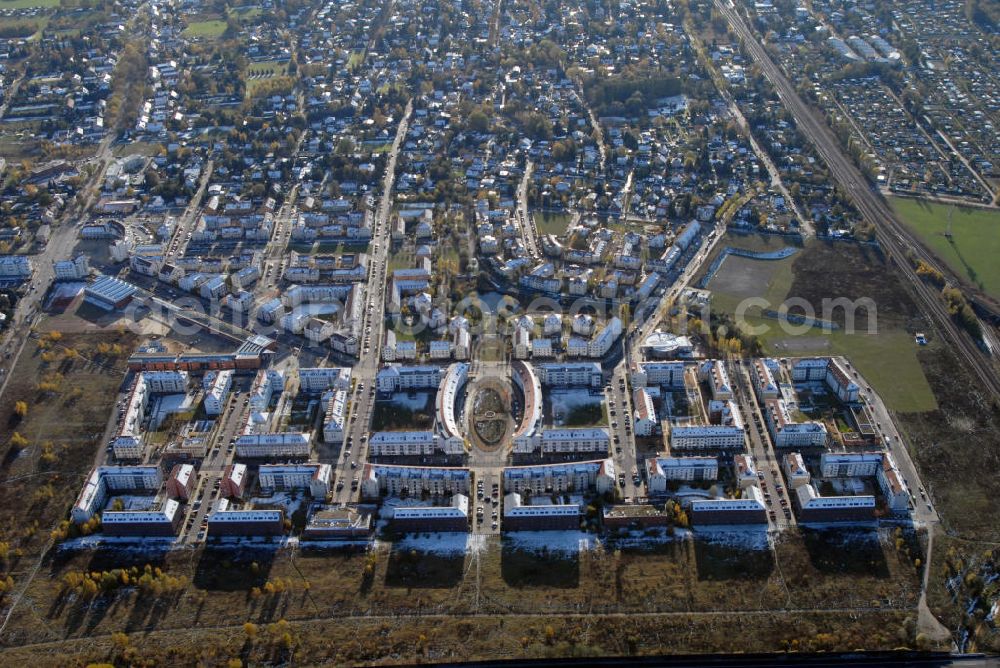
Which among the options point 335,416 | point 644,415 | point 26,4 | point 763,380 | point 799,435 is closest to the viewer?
point 799,435

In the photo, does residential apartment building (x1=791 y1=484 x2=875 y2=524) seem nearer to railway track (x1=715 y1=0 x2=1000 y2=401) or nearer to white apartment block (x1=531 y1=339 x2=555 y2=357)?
railway track (x1=715 y1=0 x2=1000 y2=401)

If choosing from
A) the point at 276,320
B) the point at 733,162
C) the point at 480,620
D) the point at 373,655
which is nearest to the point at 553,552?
the point at 480,620

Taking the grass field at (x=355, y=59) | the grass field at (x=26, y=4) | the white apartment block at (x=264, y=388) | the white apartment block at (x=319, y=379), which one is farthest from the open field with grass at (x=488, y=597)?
the grass field at (x=26, y=4)

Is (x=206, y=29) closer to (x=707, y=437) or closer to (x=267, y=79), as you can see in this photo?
(x=267, y=79)

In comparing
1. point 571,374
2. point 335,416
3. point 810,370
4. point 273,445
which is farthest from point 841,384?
point 273,445

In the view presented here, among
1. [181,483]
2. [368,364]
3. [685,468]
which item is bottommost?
[368,364]

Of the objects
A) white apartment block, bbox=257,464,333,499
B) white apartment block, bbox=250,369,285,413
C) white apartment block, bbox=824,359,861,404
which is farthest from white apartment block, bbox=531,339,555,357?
white apartment block, bbox=824,359,861,404

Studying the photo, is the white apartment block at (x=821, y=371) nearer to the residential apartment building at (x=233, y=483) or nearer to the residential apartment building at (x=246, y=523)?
the residential apartment building at (x=246, y=523)
